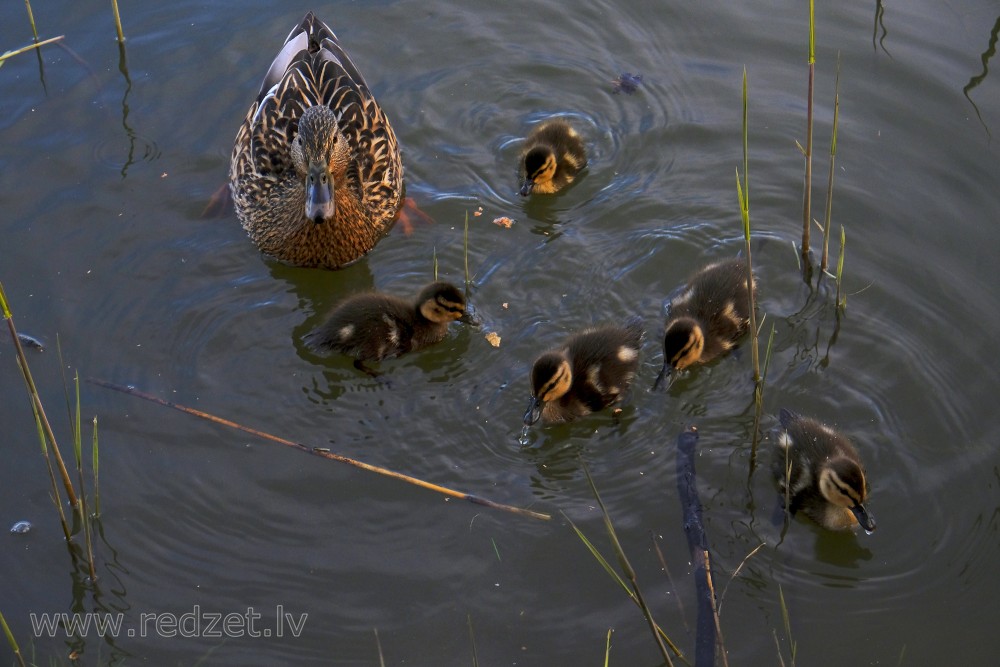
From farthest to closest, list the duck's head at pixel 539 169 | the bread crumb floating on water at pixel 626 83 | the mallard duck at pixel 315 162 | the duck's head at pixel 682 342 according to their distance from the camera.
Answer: the bread crumb floating on water at pixel 626 83, the duck's head at pixel 539 169, the mallard duck at pixel 315 162, the duck's head at pixel 682 342

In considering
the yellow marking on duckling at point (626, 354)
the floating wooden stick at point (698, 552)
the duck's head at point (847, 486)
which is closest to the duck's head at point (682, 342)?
the yellow marking on duckling at point (626, 354)

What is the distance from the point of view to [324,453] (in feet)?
12.3

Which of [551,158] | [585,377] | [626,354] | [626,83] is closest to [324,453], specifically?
[585,377]

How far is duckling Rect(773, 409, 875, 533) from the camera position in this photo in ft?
11.0

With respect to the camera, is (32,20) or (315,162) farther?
(32,20)

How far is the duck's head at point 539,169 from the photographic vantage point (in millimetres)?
4688

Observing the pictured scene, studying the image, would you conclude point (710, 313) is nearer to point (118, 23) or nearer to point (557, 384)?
point (557, 384)

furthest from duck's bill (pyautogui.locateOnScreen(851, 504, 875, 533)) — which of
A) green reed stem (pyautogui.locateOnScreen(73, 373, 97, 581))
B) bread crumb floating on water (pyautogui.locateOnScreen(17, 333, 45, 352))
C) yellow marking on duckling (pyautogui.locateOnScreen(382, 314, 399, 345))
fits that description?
bread crumb floating on water (pyautogui.locateOnScreen(17, 333, 45, 352))

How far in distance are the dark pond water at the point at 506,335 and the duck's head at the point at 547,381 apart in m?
0.12

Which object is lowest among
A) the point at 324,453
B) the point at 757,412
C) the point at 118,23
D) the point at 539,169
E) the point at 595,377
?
the point at 324,453

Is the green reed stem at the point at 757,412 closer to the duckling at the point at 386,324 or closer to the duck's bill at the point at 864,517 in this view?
the duck's bill at the point at 864,517

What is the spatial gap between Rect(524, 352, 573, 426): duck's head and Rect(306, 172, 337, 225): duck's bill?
116 cm

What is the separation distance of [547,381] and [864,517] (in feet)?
3.50

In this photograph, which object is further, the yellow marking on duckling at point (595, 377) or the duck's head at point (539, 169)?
the duck's head at point (539, 169)
